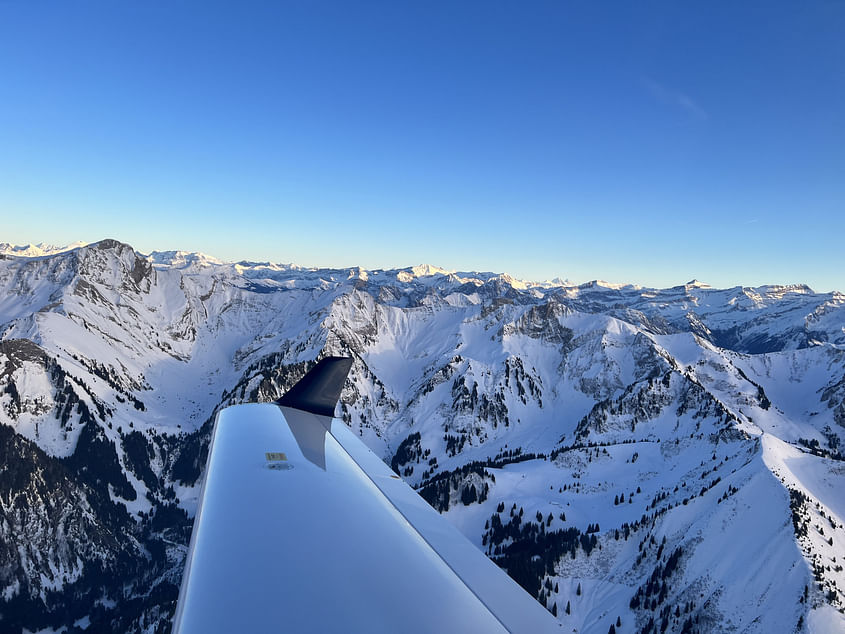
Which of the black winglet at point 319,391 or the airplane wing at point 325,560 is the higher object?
the black winglet at point 319,391

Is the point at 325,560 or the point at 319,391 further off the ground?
the point at 319,391

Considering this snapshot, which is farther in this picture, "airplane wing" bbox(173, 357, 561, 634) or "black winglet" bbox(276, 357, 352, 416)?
"black winglet" bbox(276, 357, 352, 416)

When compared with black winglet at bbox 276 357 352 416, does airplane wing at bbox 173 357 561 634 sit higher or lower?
lower

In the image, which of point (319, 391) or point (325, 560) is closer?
point (325, 560)

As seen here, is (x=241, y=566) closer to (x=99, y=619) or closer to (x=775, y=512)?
(x=775, y=512)
